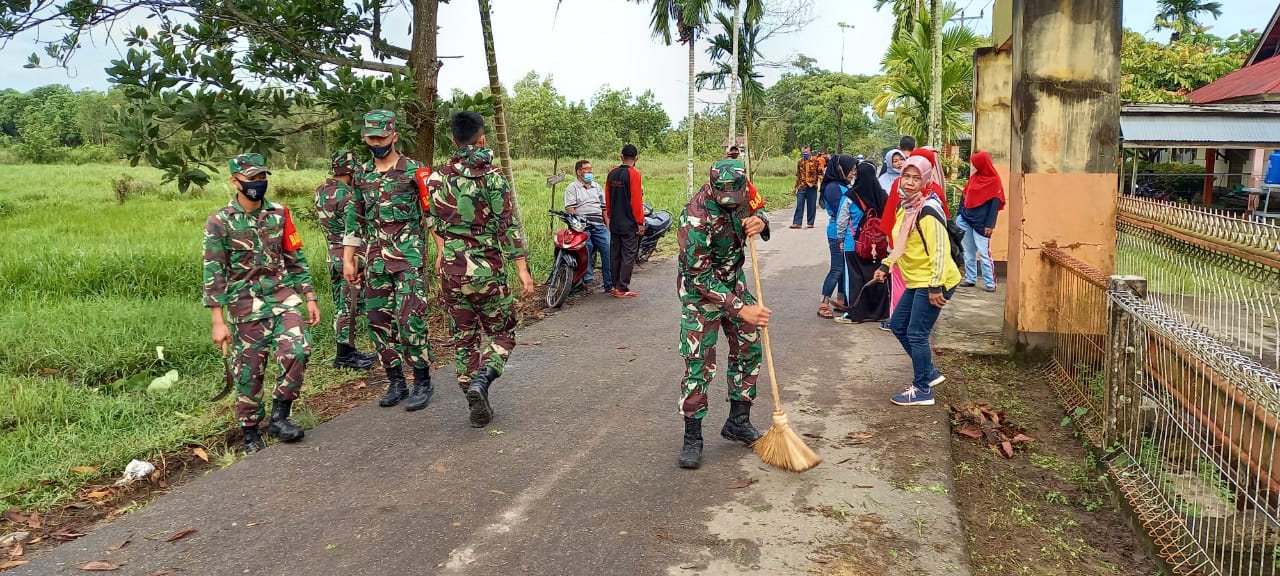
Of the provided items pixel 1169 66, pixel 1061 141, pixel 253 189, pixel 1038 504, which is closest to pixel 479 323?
pixel 253 189

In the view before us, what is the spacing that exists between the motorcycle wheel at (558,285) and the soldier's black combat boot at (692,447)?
458 cm

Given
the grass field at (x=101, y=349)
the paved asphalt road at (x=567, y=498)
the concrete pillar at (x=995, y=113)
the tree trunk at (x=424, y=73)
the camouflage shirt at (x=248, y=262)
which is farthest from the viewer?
the concrete pillar at (x=995, y=113)

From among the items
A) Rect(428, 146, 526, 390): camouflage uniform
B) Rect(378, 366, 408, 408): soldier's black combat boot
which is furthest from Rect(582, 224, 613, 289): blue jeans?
Rect(428, 146, 526, 390): camouflage uniform

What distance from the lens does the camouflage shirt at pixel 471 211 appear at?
5160 mm

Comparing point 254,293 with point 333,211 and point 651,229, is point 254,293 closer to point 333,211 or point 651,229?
point 333,211

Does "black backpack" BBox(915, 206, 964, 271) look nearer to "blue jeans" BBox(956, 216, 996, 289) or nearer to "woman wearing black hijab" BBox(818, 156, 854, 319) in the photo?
"woman wearing black hijab" BBox(818, 156, 854, 319)

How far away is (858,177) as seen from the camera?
748cm

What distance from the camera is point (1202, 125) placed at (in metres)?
16.0

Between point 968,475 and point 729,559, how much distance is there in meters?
1.89

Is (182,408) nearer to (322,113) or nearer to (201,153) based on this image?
(201,153)

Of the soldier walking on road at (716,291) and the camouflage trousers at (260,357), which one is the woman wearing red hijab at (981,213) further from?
the camouflage trousers at (260,357)

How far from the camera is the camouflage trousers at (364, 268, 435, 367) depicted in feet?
18.1

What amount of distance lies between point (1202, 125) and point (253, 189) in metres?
17.3

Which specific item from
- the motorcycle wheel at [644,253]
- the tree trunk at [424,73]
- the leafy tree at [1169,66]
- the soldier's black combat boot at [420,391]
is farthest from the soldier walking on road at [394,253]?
the leafy tree at [1169,66]
